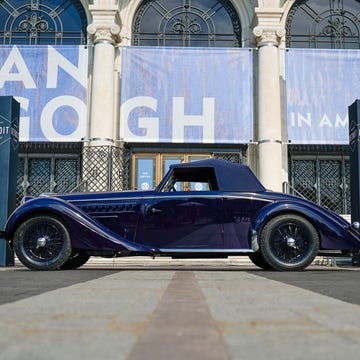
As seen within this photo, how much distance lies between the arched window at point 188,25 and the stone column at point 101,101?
51.9 inches

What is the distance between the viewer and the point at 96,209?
588 centimetres

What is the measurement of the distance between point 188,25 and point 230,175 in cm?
1008

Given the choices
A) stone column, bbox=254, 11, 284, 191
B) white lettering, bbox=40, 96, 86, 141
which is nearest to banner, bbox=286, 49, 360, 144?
stone column, bbox=254, 11, 284, 191

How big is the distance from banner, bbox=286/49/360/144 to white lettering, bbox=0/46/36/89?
24.1ft

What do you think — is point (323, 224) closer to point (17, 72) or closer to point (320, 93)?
point (320, 93)

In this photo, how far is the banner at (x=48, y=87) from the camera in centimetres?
1330

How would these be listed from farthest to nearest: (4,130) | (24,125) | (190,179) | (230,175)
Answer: (24,125) → (4,130) → (190,179) → (230,175)

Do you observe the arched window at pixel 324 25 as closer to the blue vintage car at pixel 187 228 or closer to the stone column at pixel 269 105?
the stone column at pixel 269 105

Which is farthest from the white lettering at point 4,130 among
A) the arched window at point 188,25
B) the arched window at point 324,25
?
the arched window at point 324,25

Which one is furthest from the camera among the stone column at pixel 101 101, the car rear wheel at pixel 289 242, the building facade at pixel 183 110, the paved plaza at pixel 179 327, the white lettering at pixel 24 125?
the building facade at pixel 183 110

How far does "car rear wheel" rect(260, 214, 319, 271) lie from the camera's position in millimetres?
5621

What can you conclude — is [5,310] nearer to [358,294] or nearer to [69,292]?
[69,292]

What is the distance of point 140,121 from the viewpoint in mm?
13461

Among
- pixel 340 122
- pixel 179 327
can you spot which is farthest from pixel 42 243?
pixel 340 122
